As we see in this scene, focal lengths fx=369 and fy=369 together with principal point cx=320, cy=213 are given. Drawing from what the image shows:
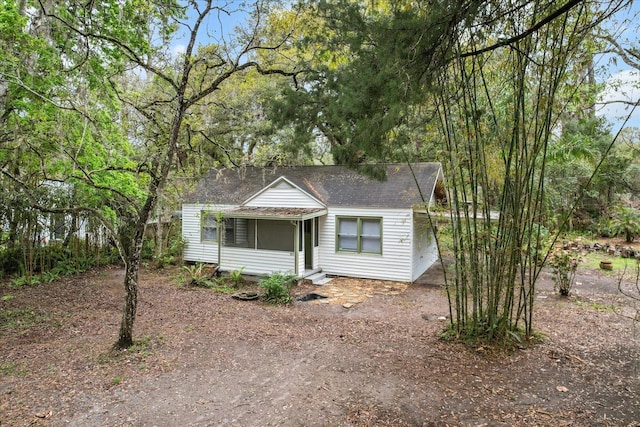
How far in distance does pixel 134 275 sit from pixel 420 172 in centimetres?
834

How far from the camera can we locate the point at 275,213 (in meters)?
10.4

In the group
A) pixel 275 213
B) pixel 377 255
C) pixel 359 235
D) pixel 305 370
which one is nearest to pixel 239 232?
pixel 275 213

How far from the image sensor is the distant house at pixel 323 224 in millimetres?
10234

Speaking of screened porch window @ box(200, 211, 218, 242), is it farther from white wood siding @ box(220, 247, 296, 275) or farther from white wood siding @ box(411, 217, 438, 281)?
white wood siding @ box(411, 217, 438, 281)

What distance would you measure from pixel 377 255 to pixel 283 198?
3296mm

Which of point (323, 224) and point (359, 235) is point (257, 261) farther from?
point (359, 235)

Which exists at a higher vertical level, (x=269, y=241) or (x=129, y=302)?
(x=269, y=241)

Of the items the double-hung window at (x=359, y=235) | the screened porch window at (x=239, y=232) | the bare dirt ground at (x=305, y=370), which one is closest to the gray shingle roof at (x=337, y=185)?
the double-hung window at (x=359, y=235)

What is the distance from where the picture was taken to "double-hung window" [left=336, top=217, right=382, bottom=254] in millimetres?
10508

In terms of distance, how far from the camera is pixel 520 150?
479 cm

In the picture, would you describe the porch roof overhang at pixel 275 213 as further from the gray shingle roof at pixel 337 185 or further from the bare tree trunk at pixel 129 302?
the bare tree trunk at pixel 129 302

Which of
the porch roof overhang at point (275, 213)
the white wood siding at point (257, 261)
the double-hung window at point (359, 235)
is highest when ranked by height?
the porch roof overhang at point (275, 213)

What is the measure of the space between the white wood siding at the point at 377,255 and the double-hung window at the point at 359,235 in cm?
13

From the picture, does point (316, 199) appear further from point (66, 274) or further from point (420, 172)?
point (66, 274)
